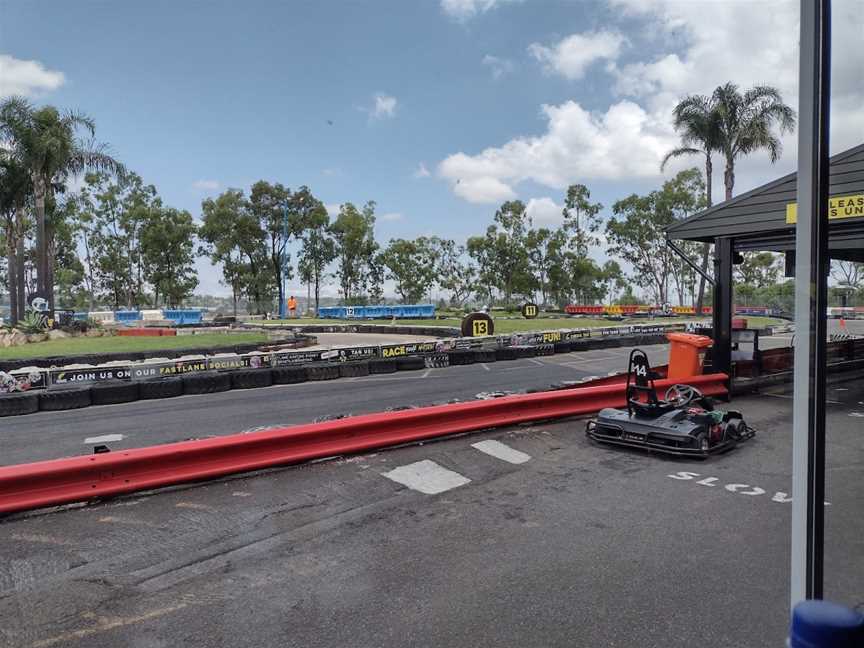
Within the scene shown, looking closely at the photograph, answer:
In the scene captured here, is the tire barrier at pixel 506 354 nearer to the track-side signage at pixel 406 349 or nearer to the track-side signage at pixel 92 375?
the track-side signage at pixel 406 349

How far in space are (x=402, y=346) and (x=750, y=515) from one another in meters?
12.7

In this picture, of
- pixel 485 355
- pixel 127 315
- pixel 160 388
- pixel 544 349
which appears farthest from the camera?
pixel 127 315

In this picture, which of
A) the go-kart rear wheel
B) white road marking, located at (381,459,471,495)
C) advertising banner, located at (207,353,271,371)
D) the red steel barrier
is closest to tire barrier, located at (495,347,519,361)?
advertising banner, located at (207,353,271,371)

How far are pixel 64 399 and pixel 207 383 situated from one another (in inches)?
103

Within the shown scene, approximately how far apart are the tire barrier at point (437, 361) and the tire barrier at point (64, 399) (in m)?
8.69

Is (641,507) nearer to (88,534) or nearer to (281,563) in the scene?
(281,563)

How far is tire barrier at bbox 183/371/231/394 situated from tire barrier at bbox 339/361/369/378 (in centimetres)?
306

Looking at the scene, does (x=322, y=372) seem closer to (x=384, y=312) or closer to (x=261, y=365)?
(x=261, y=365)

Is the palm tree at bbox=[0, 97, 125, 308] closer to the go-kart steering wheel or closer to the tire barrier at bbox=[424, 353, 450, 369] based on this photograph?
the tire barrier at bbox=[424, 353, 450, 369]

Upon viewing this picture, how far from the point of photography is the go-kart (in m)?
6.16

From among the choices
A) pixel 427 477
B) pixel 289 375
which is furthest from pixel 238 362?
pixel 427 477

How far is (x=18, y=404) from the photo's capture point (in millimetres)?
10156

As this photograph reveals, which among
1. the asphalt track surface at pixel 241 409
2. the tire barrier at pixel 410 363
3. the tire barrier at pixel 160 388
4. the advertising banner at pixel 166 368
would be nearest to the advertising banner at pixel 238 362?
the advertising banner at pixel 166 368

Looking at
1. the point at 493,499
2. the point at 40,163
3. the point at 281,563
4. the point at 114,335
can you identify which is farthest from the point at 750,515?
the point at 40,163
